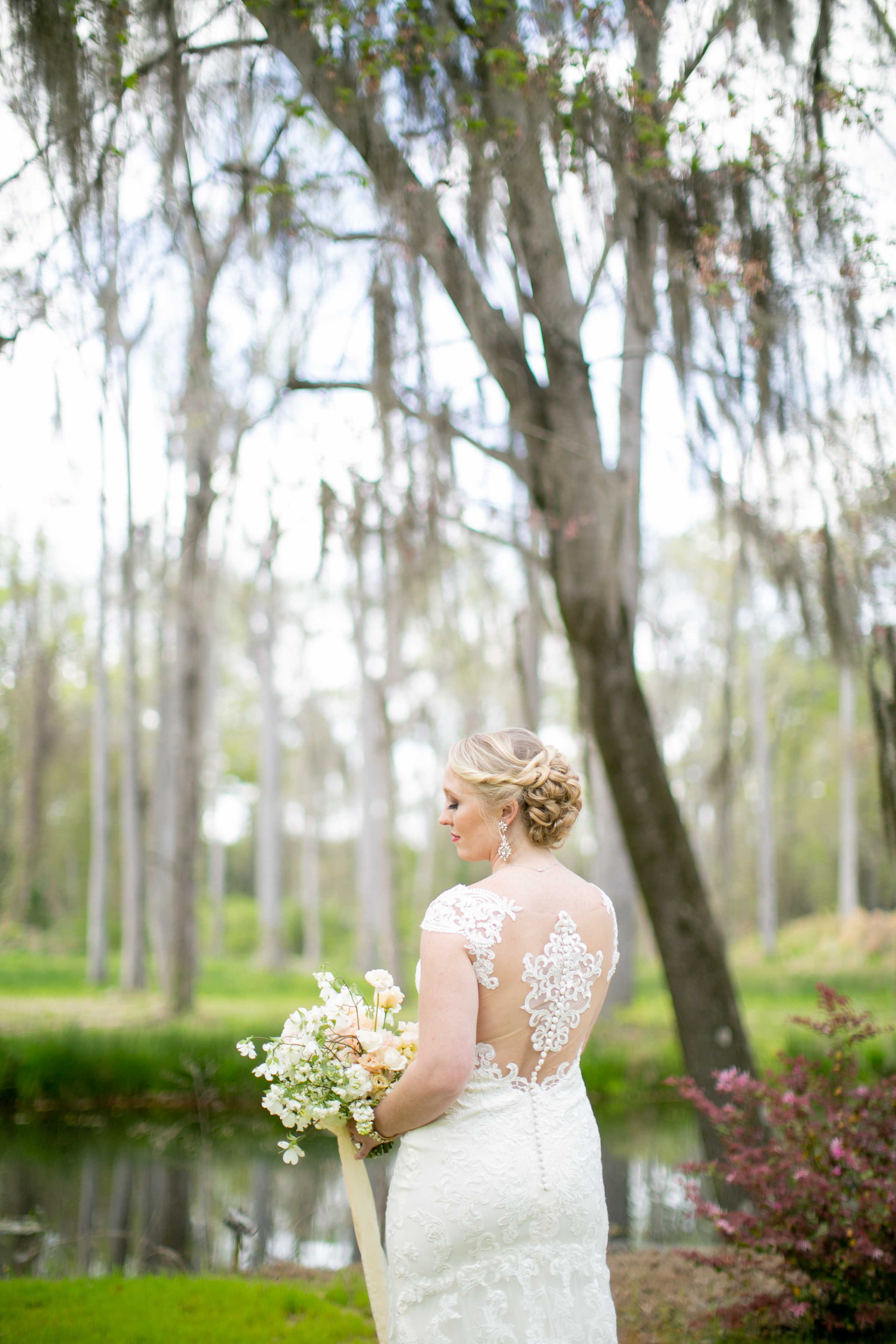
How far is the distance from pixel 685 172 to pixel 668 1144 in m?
6.34

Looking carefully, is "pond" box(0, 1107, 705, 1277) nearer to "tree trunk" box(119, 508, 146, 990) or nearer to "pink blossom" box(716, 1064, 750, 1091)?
"pink blossom" box(716, 1064, 750, 1091)

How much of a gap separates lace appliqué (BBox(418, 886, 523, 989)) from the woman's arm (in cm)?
2

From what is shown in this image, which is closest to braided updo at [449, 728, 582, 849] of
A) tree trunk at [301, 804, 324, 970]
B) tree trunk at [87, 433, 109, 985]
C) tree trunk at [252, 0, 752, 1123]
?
tree trunk at [252, 0, 752, 1123]

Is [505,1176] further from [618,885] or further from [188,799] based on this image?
[618,885]

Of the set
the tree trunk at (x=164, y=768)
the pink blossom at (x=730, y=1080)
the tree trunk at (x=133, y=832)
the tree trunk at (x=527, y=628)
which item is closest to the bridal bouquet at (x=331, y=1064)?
the pink blossom at (x=730, y=1080)

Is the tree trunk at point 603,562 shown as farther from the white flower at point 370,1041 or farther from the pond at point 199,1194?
the white flower at point 370,1041

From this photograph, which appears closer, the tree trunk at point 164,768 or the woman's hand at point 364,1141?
the woman's hand at point 364,1141

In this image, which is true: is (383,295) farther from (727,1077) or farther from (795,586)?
(727,1077)

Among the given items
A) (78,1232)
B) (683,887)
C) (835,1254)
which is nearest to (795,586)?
(683,887)

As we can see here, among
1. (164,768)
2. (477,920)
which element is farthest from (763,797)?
(477,920)

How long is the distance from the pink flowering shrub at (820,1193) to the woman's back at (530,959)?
1.28 m

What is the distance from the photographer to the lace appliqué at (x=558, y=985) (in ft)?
6.45

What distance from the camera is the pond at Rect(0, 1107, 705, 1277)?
4.52m

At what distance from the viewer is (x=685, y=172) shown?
12.2 feet
